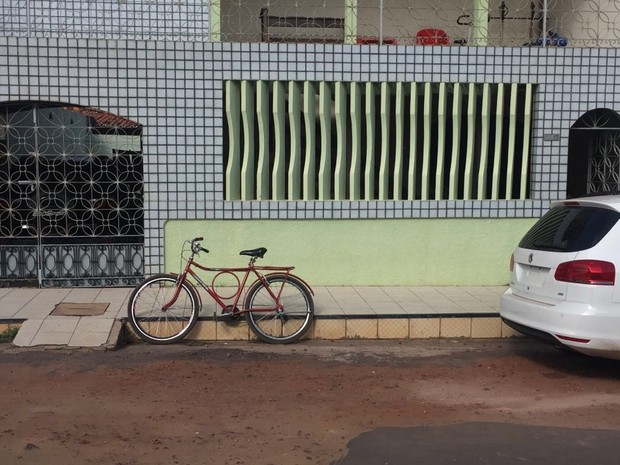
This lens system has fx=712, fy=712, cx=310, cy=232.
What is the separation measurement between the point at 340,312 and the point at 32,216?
4118 millimetres

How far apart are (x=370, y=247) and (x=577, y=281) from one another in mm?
3773

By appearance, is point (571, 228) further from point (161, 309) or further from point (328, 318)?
point (161, 309)

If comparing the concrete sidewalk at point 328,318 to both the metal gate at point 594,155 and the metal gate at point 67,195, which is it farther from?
the metal gate at point 594,155

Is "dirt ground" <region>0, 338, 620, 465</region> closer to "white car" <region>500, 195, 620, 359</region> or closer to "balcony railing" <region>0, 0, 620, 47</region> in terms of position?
"white car" <region>500, 195, 620, 359</region>

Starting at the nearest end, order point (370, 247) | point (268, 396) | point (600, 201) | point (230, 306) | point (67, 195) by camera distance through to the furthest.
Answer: point (268, 396)
point (600, 201)
point (230, 306)
point (67, 195)
point (370, 247)

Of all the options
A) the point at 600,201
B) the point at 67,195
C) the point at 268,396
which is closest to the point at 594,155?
the point at 600,201

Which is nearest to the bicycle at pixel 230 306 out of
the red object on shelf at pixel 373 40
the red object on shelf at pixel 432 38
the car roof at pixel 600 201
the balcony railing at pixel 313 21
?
the car roof at pixel 600 201

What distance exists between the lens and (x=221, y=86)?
8.93 meters

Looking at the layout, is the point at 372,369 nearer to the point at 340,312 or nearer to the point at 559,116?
the point at 340,312

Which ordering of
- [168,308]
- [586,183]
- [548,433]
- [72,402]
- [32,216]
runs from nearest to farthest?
[548,433] < [72,402] < [168,308] < [32,216] < [586,183]

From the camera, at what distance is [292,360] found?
22.1ft

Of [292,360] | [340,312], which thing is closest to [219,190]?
[340,312]

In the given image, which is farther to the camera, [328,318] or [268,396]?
[328,318]

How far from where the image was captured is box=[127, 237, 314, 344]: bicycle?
7.14 metres
